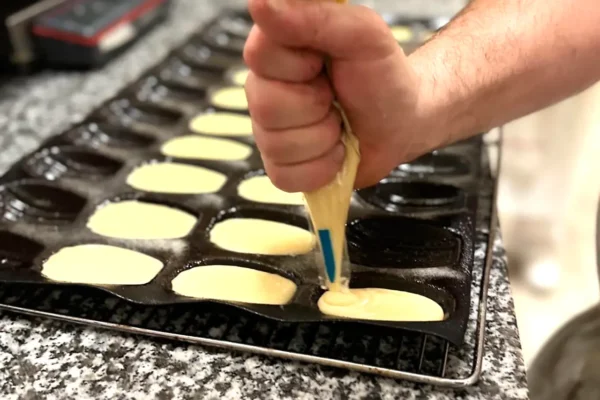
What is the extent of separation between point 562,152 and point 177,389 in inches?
64.4

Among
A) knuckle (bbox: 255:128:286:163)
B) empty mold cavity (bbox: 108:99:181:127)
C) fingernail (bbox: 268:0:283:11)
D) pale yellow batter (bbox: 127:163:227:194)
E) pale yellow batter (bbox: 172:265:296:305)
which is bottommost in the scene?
pale yellow batter (bbox: 172:265:296:305)

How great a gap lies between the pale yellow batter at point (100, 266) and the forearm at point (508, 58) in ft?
1.27

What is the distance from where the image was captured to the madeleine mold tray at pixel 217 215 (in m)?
0.68

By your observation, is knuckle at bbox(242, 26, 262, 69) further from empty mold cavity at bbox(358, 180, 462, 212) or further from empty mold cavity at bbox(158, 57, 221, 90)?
empty mold cavity at bbox(158, 57, 221, 90)

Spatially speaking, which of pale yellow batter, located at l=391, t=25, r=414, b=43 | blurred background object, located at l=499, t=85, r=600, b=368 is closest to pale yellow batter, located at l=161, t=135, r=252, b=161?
pale yellow batter, located at l=391, t=25, r=414, b=43

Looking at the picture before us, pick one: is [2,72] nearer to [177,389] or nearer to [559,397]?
[177,389]

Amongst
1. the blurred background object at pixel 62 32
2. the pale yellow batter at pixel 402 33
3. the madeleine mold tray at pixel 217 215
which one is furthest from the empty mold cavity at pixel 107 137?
the pale yellow batter at pixel 402 33

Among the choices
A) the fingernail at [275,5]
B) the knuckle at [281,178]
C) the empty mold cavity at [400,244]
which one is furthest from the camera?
the empty mold cavity at [400,244]

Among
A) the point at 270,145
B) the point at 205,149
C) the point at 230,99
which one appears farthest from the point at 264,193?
the point at 230,99

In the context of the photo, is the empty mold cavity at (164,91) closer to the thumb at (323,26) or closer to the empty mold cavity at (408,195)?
the empty mold cavity at (408,195)

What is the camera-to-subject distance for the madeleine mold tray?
68 cm

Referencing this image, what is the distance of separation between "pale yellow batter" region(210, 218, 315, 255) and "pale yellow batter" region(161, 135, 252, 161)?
22 cm

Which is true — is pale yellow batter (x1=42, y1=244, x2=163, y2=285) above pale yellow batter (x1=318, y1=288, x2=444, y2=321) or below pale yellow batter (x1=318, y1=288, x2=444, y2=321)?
below

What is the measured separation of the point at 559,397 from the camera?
3.06 feet
